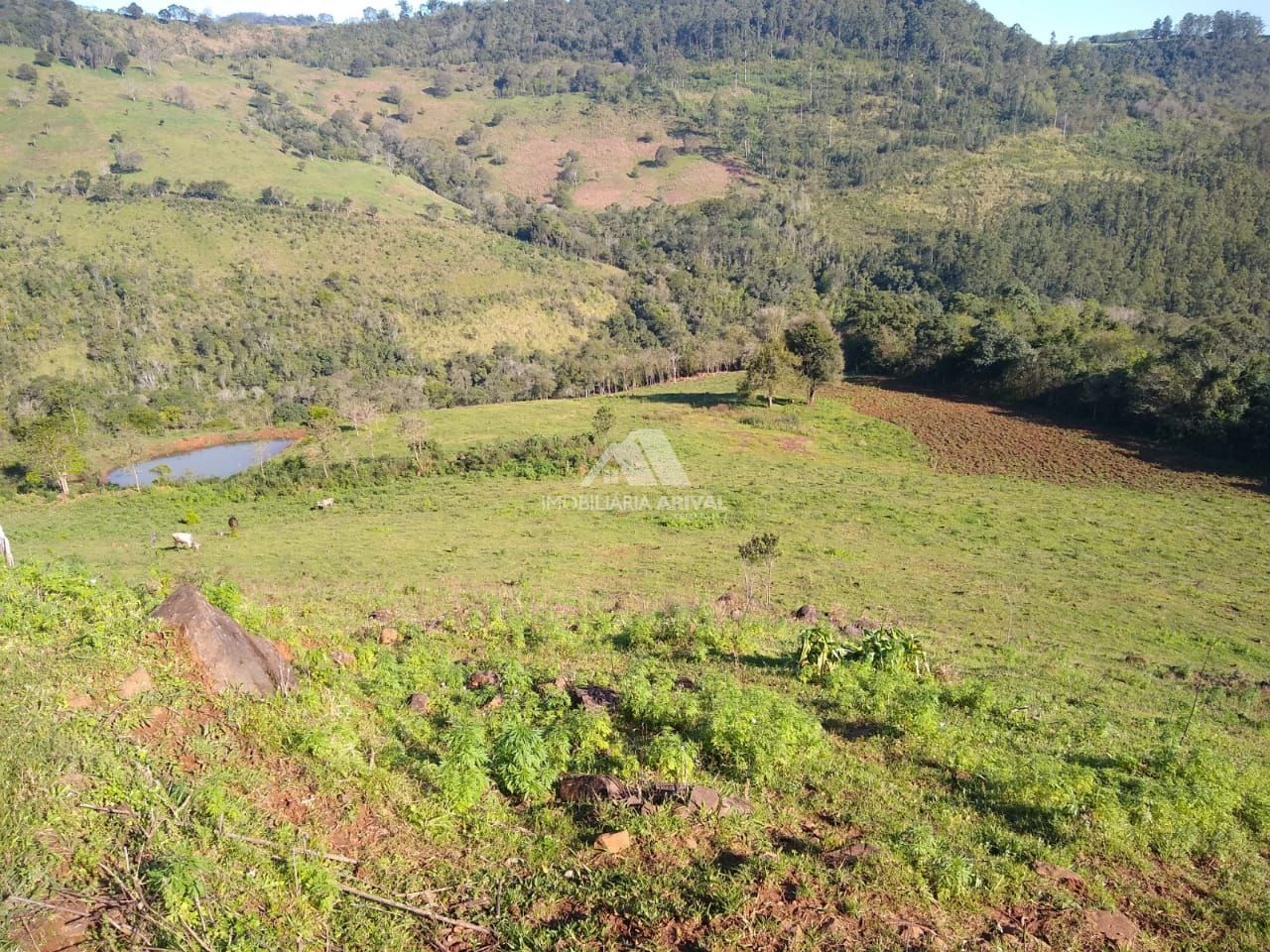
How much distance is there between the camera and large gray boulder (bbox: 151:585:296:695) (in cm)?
798

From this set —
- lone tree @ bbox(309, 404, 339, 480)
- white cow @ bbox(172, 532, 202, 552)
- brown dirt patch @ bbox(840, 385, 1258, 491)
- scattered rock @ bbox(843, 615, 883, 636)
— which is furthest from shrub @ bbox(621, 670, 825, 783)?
brown dirt patch @ bbox(840, 385, 1258, 491)

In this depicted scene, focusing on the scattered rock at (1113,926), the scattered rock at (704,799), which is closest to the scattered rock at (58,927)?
the scattered rock at (704,799)

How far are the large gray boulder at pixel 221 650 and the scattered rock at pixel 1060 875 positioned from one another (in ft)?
27.2

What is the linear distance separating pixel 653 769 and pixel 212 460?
56317 millimetres

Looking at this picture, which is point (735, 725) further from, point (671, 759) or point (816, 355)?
point (816, 355)

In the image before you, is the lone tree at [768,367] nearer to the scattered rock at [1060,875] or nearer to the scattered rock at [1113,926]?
the scattered rock at [1060,875]

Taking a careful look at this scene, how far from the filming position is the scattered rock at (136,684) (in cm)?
706

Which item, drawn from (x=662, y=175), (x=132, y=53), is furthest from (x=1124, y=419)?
(x=132, y=53)

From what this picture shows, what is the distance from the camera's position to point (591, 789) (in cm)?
704

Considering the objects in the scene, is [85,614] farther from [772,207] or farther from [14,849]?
[772,207]

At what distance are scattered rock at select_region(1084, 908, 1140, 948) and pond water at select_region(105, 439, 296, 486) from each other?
51045 mm

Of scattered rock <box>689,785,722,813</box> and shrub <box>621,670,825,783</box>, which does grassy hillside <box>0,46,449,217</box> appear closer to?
shrub <box>621,670,825,783</box>

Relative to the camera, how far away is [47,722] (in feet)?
20.1

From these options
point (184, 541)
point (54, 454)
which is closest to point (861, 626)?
point (184, 541)
